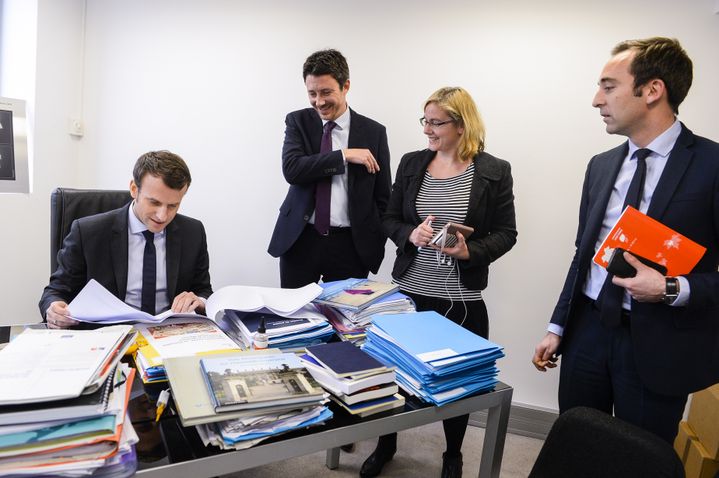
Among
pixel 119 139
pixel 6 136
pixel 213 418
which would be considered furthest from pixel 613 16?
pixel 6 136

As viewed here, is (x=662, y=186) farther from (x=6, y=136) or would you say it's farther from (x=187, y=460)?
(x=6, y=136)

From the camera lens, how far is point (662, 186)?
4.37ft

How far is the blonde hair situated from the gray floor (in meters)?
1.49

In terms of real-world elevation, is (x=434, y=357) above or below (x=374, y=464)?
above

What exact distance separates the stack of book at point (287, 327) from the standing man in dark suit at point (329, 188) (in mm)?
717

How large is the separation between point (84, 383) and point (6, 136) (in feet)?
7.72

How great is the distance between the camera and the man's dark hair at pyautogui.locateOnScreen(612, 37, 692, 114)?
137 centimetres

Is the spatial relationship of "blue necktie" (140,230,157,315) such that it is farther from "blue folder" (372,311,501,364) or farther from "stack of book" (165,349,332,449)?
"blue folder" (372,311,501,364)

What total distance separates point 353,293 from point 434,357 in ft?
1.57

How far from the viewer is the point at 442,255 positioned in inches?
73.6

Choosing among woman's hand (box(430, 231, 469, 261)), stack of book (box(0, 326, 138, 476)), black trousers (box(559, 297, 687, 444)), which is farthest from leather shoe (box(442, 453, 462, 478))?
stack of book (box(0, 326, 138, 476))

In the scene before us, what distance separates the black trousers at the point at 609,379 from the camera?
1.36 metres

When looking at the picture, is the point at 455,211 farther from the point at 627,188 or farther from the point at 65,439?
the point at 65,439

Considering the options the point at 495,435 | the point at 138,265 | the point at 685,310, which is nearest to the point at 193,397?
the point at 495,435
